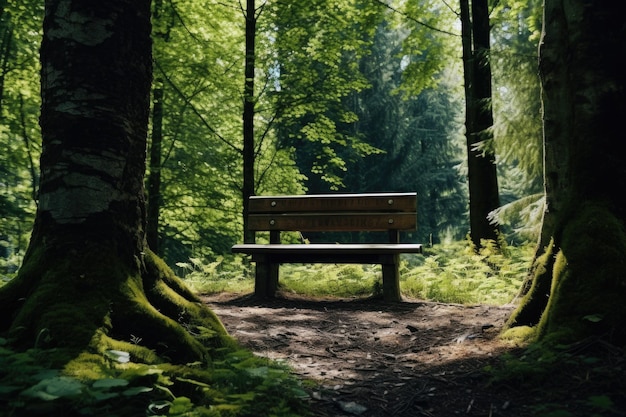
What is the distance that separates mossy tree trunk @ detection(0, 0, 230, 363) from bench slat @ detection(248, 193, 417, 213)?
450cm

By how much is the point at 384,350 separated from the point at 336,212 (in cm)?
360

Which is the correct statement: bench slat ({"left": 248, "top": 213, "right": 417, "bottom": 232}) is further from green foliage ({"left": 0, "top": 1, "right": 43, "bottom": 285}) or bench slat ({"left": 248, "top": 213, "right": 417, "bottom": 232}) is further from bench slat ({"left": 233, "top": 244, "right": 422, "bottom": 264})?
green foliage ({"left": 0, "top": 1, "right": 43, "bottom": 285})

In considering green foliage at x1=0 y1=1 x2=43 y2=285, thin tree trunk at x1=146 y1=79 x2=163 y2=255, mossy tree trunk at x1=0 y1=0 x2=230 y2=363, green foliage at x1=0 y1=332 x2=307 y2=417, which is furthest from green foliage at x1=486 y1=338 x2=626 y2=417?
green foliage at x1=0 y1=1 x2=43 y2=285

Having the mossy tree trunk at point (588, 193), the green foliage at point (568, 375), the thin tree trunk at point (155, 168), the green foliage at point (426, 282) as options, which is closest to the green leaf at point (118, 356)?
the green foliage at point (568, 375)

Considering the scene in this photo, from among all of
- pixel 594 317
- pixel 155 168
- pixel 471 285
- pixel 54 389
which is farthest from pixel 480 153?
pixel 54 389

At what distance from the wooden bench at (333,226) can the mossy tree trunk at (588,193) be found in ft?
9.66

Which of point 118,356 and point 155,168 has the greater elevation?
point 155,168

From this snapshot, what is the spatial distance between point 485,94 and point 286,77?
188 inches

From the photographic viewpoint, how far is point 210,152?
14.8m

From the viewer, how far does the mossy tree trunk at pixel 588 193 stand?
3141mm

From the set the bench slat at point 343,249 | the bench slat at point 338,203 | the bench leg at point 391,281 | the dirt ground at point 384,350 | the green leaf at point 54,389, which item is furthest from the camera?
the bench slat at point 338,203

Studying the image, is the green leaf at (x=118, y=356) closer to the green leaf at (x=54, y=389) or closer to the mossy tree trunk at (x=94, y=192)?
the mossy tree trunk at (x=94, y=192)

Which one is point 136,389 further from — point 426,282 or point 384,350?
point 426,282

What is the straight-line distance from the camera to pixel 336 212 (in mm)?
7793
